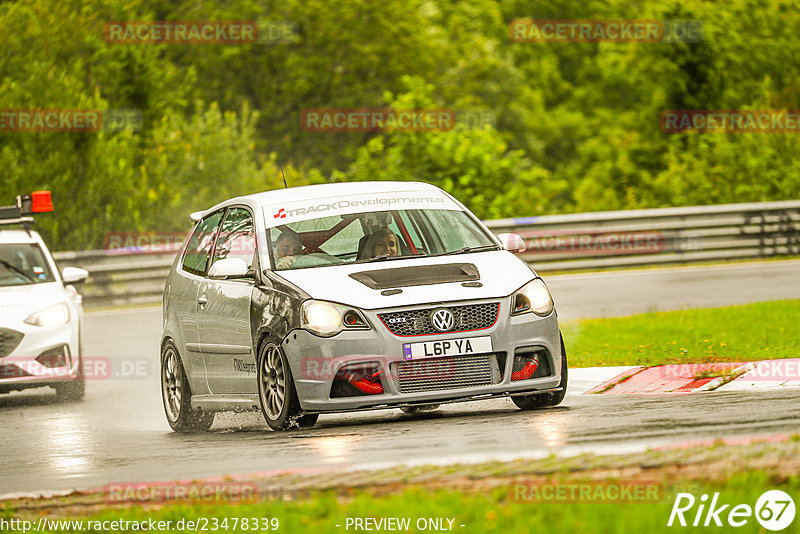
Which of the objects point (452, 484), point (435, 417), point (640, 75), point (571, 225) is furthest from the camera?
point (640, 75)

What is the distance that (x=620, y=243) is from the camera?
2312cm

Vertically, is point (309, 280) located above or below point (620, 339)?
above

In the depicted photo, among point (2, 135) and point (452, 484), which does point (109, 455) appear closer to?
point (452, 484)

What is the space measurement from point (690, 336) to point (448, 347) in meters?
5.00

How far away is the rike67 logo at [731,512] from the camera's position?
216 inches

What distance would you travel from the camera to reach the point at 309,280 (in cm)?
946

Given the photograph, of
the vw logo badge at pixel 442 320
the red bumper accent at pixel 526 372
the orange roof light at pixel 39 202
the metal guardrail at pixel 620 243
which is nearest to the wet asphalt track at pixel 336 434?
the red bumper accent at pixel 526 372

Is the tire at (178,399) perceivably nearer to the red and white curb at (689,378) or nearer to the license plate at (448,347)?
the license plate at (448,347)

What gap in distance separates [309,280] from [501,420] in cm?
154

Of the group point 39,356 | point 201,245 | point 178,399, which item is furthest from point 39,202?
point 178,399

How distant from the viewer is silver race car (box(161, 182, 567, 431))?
29.8 ft

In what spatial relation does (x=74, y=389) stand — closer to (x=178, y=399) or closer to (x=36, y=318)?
(x=36, y=318)

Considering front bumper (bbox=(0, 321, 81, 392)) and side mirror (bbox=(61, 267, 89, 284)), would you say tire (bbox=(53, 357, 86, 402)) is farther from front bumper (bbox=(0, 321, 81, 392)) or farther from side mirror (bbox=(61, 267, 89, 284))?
side mirror (bbox=(61, 267, 89, 284))

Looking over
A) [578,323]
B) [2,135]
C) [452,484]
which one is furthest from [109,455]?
[2,135]
